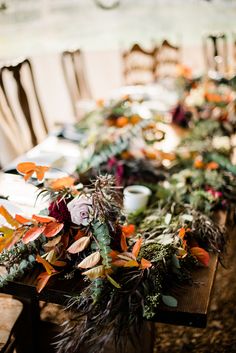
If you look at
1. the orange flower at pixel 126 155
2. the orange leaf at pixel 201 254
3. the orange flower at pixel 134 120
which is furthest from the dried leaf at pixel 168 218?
the orange flower at pixel 134 120

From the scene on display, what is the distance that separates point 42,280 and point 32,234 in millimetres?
129

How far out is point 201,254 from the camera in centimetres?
125

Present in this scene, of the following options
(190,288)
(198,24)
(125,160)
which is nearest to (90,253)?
(190,288)

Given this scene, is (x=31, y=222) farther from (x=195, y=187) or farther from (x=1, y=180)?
(x=195, y=187)

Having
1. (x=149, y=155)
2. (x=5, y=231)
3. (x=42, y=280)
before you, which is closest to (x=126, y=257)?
(x=42, y=280)

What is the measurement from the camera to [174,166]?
2021 mm

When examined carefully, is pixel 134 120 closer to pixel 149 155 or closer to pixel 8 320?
pixel 149 155

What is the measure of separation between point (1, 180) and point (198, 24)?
4.78 metres

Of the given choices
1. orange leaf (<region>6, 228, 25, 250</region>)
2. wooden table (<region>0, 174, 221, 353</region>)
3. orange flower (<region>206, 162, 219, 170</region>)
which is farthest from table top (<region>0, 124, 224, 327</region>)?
orange flower (<region>206, 162, 219, 170</region>)

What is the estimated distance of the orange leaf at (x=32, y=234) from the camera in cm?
116

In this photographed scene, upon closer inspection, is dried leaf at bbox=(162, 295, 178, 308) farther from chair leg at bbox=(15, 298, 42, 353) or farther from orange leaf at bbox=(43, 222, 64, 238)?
chair leg at bbox=(15, 298, 42, 353)

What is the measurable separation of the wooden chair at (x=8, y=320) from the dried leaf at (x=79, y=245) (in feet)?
1.46

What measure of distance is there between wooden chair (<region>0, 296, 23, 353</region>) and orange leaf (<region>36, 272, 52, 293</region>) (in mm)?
332

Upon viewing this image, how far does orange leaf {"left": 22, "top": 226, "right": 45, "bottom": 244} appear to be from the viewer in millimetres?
1158
